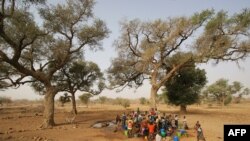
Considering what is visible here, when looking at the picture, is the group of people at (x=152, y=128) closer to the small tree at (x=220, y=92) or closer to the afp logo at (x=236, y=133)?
the afp logo at (x=236, y=133)

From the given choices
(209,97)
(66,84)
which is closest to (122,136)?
(66,84)

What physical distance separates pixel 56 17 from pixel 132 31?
1193cm

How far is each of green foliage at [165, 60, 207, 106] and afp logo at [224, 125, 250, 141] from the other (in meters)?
39.1

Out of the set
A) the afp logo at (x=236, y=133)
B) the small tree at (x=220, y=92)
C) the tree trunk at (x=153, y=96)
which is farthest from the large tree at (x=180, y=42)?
the small tree at (x=220, y=92)

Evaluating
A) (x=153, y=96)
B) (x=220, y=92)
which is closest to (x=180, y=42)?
(x=153, y=96)

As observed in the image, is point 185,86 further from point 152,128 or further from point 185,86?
point 152,128

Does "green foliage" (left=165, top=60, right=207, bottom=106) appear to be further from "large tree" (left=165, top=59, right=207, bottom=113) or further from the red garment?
the red garment

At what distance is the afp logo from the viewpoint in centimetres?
909

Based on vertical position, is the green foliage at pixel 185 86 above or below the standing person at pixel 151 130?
above

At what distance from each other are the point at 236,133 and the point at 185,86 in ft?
133

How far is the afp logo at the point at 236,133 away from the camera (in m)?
9.09

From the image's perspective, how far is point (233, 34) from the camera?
36.4m

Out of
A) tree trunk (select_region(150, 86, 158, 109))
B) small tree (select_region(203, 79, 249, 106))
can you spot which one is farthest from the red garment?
small tree (select_region(203, 79, 249, 106))

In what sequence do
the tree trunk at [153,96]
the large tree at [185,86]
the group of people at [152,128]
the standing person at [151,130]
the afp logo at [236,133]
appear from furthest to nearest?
the large tree at [185,86], the tree trunk at [153,96], the group of people at [152,128], the standing person at [151,130], the afp logo at [236,133]
